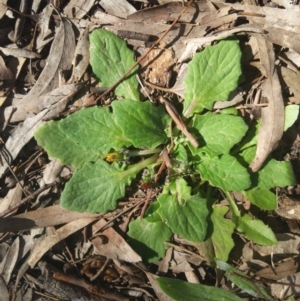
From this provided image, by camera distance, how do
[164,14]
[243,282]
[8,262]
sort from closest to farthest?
[243,282] → [164,14] → [8,262]

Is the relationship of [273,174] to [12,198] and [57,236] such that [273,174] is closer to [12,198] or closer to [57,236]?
[57,236]

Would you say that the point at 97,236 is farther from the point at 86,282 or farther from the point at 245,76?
the point at 245,76

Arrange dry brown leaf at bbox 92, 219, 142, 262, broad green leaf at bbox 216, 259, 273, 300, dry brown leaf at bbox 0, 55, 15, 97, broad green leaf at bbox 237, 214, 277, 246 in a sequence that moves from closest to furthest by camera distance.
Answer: broad green leaf at bbox 216, 259, 273, 300 < broad green leaf at bbox 237, 214, 277, 246 < dry brown leaf at bbox 92, 219, 142, 262 < dry brown leaf at bbox 0, 55, 15, 97

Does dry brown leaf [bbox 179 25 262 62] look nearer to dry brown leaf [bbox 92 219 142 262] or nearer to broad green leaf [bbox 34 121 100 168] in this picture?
broad green leaf [bbox 34 121 100 168]

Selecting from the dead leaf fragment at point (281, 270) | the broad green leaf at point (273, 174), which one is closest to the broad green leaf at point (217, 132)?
the broad green leaf at point (273, 174)

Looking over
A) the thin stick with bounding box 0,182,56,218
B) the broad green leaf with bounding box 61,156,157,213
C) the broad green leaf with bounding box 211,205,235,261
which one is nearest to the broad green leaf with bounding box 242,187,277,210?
the broad green leaf with bounding box 211,205,235,261

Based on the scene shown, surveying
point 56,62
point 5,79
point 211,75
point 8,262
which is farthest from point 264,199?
point 5,79
